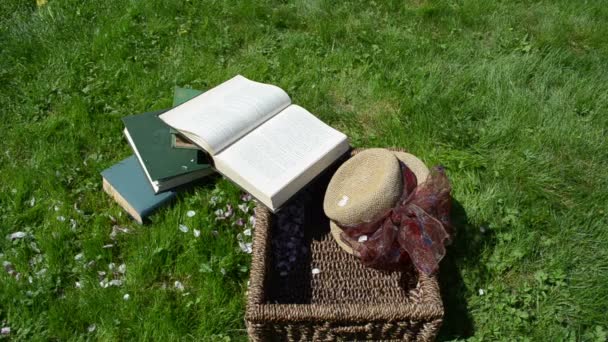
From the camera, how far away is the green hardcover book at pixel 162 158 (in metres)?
2.98

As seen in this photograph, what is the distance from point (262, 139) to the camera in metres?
2.76

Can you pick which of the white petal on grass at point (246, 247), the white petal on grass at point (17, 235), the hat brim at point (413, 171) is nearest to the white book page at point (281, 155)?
the hat brim at point (413, 171)

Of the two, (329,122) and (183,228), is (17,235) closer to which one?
(183,228)

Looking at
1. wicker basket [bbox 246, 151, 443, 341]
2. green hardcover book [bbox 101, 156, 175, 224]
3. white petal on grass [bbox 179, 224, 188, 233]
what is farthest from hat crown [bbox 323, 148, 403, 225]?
green hardcover book [bbox 101, 156, 175, 224]

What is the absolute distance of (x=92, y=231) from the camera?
3100 mm

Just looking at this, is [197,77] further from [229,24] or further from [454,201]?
[454,201]

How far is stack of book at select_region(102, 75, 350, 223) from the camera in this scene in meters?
2.62

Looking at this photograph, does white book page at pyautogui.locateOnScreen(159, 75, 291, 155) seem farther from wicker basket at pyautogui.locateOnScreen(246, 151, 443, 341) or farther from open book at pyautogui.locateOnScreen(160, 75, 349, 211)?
wicker basket at pyautogui.locateOnScreen(246, 151, 443, 341)

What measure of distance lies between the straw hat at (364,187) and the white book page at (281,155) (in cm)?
13

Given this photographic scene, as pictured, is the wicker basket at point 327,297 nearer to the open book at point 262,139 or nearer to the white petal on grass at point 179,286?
the open book at point 262,139

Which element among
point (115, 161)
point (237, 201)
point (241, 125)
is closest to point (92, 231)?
point (115, 161)

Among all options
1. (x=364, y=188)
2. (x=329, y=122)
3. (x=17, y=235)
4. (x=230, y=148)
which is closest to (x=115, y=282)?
(x=17, y=235)

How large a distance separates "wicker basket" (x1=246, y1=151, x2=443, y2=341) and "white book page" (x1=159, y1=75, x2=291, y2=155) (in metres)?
0.43

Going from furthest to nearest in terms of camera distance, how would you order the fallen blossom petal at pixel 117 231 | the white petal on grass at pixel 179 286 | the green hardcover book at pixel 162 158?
the fallen blossom petal at pixel 117 231, the green hardcover book at pixel 162 158, the white petal on grass at pixel 179 286
